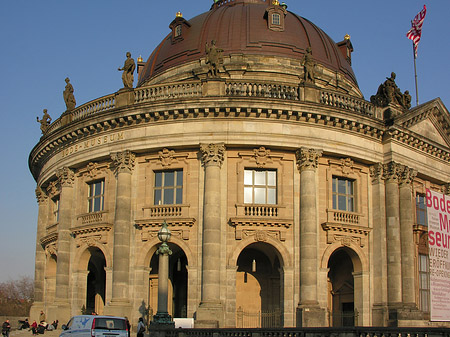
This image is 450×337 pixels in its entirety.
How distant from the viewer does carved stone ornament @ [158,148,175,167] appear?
32531 millimetres

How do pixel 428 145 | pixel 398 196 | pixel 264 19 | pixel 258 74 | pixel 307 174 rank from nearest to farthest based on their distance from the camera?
pixel 307 174 → pixel 398 196 → pixel 428 145 → pixel 258 74 → pixel 264 19

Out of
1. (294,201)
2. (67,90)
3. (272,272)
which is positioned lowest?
(272,272)

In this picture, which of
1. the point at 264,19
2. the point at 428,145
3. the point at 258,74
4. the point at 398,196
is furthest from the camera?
the point at 264,19

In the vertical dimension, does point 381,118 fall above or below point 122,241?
above

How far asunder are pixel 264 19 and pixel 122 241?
19.9 m

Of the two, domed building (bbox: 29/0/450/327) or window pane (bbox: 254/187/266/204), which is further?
window pane (bbox: 254/187/266/204)

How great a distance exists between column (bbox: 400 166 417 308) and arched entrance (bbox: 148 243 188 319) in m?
11.6

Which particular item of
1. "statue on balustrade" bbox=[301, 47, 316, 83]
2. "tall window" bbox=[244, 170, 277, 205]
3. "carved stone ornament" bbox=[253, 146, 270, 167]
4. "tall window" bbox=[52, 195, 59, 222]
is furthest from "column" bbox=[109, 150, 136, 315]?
"statue on balustrade" bbox=[301, 47, 316, 83]

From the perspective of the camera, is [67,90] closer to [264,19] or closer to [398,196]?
[264,19]

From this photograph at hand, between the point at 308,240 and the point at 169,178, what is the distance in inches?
309

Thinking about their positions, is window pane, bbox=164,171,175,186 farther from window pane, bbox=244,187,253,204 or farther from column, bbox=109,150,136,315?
window pane, bbox=244,187,253,204

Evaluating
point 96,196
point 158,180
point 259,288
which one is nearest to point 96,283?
point 96,196

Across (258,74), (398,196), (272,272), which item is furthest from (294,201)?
(258,74)

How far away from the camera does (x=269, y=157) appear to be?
32250 mm
